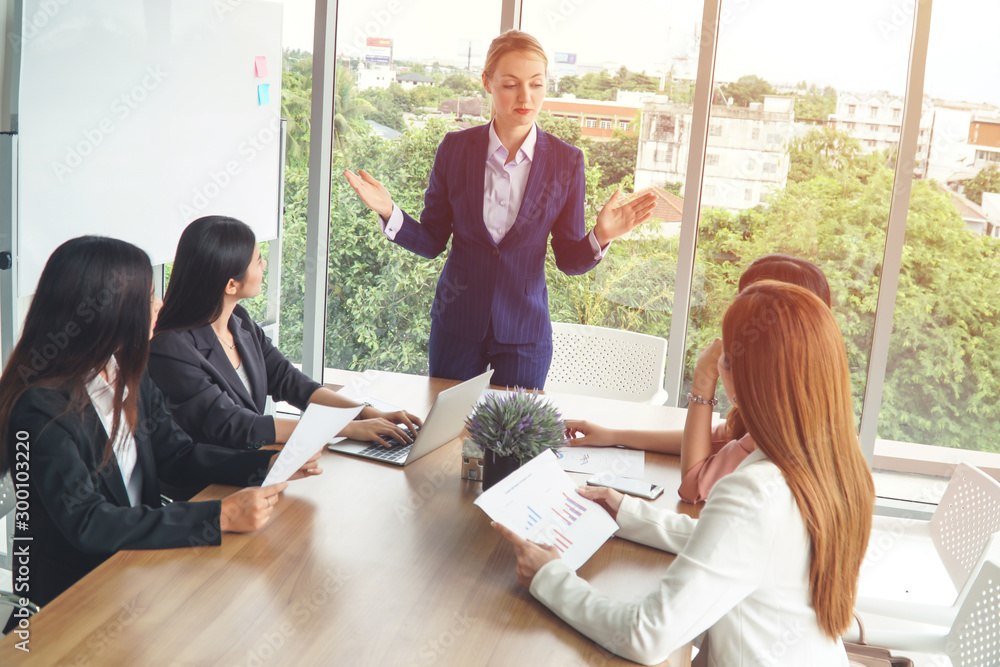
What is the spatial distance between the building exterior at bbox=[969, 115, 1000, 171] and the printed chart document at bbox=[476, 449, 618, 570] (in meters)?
3.12

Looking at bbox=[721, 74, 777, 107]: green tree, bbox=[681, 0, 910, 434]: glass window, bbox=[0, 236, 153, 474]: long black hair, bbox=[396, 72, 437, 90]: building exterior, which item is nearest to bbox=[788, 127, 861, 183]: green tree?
bbox=[681, 0, 910, 434]: glass window

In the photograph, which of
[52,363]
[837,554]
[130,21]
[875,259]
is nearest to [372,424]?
[52,363]

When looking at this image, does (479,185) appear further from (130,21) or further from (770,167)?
(770,167)

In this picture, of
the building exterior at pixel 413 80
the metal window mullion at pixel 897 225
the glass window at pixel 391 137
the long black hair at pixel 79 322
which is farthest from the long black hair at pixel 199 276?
the metal window mullion at pixel 897 225

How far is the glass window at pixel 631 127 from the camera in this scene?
388 cm

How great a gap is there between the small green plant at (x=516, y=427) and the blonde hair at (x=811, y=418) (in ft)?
1.65

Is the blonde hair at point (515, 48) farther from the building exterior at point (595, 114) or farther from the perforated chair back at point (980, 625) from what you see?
the perforated chair back at point (980, 625)

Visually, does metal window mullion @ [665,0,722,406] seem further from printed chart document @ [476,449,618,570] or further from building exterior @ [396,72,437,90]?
printed chart document @ [476,449,618,570]

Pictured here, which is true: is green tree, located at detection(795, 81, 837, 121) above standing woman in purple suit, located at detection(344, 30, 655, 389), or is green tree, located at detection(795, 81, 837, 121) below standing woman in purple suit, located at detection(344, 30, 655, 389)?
above

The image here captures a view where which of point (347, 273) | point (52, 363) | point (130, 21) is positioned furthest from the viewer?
point (347, 273)

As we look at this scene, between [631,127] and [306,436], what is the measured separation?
2849mm

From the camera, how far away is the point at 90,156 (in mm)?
2881

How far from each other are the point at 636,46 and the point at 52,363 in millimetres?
3090

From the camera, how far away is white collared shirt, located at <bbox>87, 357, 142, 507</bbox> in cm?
171
